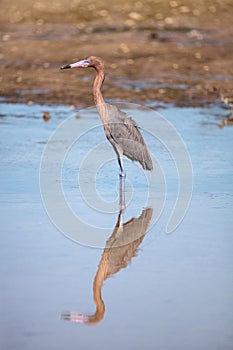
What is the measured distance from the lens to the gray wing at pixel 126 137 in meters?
9.28

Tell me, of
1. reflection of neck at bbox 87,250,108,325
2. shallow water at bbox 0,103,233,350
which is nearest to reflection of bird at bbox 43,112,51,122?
shallow water at bbox 0,103,233,350

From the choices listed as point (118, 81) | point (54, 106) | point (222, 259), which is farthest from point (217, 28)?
point (222, 259)

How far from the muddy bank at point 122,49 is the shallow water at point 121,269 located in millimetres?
4411

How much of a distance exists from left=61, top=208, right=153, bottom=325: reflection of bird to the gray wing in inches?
65.0

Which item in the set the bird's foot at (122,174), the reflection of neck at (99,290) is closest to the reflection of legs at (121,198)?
the bird's foot at (122,174)

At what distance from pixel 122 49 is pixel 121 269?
11.2m

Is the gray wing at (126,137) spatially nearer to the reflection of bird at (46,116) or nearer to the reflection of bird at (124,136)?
the reflection of bird at (124,136)

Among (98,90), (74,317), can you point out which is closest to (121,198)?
(98,90)

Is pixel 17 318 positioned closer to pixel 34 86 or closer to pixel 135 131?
pixel 135 131

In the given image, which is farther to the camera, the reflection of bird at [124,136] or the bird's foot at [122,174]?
the reflection of bird at [124,136]

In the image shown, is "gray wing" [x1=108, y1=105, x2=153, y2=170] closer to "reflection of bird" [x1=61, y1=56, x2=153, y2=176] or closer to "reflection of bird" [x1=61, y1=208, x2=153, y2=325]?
"reflection of bird" [x1=61, y1=56, x2=153, y2=176]

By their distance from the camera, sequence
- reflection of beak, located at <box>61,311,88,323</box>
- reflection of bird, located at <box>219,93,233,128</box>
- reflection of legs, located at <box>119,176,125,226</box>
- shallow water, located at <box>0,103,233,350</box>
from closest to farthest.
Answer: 1. shallow water, located at <box>0,103,233,350</box>
2. reflection of beak, located at <box>61,311,88,323</box>
3. reflection of legs, located at <box>119,176,125,226</box>
4. reflection of bird, located at <box>219,93,233,128</box>

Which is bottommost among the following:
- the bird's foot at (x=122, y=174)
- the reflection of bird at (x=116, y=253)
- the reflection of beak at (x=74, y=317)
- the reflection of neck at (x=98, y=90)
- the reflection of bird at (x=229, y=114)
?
the reflection of bird at (x=229, y=114)

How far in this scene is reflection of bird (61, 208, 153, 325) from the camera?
5.23m
